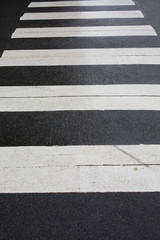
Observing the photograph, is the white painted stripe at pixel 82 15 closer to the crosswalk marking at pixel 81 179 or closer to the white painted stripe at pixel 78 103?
the white painted stripe at pixel 78 103

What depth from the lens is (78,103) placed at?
452 centimetres

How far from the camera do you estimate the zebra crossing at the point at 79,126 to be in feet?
10.7

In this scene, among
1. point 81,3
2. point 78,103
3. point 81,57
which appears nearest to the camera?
point 78,103

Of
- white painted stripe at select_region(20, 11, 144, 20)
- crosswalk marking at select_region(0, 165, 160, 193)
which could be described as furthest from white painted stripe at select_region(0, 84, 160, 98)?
white painted stripe at select_region(20, 11, 144, 20)

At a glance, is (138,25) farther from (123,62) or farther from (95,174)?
(95,174)

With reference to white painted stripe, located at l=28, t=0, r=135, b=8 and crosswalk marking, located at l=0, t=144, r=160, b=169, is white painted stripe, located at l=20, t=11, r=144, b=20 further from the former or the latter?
crosswalk marking, located at l=0, t=144, r=160, b=169

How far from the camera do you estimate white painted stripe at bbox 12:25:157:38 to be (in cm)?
688

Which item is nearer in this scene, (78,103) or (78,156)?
(78,156)

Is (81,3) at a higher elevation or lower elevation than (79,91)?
lower

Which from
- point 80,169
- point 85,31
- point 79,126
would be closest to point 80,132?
point 79,126

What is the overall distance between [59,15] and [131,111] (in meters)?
4.57

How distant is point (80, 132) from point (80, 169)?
649 millimetres

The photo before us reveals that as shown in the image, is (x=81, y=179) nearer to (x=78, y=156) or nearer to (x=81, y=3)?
(x=78, y=156)

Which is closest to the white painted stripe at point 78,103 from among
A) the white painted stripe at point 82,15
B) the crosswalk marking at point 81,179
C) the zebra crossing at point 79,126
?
the zebra crossing at point 79,126
